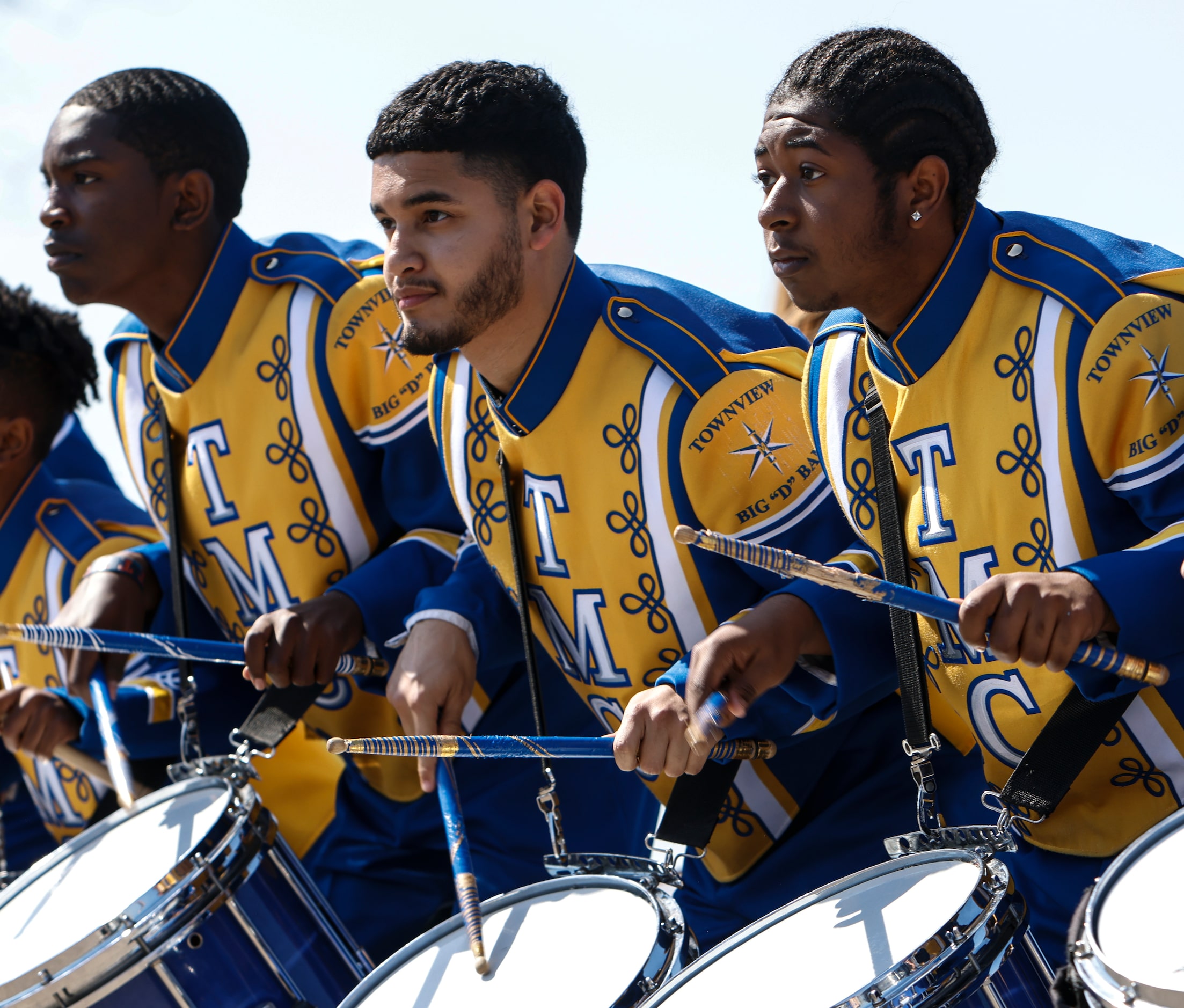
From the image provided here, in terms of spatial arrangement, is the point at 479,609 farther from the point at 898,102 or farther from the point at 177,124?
the point at 177,124

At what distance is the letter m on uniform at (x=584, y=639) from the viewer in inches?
96.1

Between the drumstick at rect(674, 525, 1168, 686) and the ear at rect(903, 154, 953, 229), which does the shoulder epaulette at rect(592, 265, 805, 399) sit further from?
the drumstick at rect(674, 525, 1168, 686)

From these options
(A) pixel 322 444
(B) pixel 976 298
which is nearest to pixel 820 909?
(B) pixel 976 298

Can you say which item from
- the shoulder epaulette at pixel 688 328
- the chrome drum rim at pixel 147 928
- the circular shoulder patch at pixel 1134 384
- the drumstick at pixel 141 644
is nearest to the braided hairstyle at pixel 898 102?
the circular shoulder patch at pixel 1134 384

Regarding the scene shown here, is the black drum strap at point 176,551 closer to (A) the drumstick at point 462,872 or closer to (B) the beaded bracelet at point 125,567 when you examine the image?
(B) the beaded bracelet at point 125,567

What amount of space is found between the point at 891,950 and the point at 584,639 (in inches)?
37.6

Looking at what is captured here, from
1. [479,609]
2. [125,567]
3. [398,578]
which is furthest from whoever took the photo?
[125,567]

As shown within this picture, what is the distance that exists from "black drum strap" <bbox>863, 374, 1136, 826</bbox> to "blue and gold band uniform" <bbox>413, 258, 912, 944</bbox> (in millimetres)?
211

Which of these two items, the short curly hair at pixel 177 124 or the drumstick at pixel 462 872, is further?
the short curly hair at pixel 177 124

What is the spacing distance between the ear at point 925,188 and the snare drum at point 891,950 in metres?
0.85

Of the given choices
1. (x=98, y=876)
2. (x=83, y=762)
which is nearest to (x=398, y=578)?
(x=98, y=876)

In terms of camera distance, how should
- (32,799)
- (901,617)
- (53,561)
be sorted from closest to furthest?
(901,617)
(53,561)
(32,799)

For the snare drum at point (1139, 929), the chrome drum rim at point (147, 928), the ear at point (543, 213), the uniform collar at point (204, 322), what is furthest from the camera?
the uniform collar at point (204, 322)

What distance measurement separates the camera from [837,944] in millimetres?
1717
